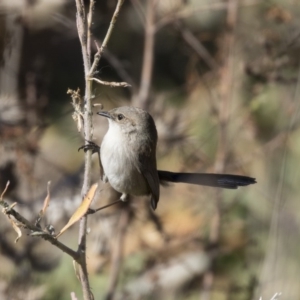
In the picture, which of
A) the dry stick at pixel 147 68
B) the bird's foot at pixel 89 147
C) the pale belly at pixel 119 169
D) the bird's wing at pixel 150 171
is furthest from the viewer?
the dry stick at pixel 147 68

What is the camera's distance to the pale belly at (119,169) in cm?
252

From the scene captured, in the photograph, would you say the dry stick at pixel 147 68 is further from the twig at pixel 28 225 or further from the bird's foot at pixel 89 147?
the twig at pixel 28 225

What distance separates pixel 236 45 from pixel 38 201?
175 cm

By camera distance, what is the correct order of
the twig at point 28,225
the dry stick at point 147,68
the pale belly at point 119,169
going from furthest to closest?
the dry stick at point 147,68 < the pale belly at point 119,169 < the twig at point 28,225

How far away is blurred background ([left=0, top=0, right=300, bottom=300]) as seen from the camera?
3855 mm

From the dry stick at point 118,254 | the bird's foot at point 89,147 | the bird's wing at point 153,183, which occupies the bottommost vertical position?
the dry stick at point 118,254

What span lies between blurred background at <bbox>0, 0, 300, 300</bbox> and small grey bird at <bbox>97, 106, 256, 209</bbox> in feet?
3.35

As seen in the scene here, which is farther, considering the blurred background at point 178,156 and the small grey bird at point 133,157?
the blurred background at point 178,156

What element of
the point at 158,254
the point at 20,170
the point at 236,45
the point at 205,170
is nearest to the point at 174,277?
the point at 158,254

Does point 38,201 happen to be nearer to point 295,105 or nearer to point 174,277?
point 174,277

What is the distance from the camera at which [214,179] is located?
2.69m

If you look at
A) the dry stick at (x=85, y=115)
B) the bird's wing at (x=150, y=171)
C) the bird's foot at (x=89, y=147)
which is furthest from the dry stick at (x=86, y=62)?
the bird's wing at (x=150, y=171)

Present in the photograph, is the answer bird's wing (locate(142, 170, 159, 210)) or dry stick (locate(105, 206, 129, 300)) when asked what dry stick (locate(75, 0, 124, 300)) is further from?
dry stick (locate(105, 206, 129, 300))

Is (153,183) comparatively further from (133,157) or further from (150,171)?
(133,157)
